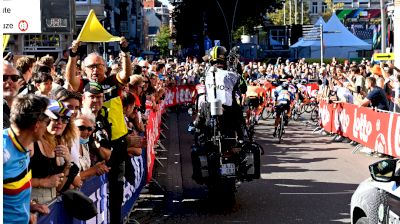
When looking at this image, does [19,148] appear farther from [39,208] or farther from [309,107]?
[309,107]

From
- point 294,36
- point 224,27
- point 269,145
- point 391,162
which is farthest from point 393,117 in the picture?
point 294,36

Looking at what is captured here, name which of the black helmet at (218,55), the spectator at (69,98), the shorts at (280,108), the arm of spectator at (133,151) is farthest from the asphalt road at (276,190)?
the spectator at (69,98)

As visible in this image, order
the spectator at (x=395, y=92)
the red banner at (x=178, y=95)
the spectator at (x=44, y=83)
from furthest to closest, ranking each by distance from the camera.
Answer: the red banner at (x=178, y=95), the spectator at (x=395, y=92), the spectator at (x=44, y=83)

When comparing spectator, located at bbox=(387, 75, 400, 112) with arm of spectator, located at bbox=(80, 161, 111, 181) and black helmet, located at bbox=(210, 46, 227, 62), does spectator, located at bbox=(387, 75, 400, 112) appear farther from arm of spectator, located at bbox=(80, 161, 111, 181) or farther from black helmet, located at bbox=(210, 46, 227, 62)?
arm of spectator, located at bbox=(80, 161, 111, 181)

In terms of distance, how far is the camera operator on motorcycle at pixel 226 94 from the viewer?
11781 mm

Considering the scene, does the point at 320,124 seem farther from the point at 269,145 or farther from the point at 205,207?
the point at 205,207

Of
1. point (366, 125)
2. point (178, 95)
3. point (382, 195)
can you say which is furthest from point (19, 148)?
point (178, 95)

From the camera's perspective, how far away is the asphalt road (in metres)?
10.8

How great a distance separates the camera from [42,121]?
5215mm

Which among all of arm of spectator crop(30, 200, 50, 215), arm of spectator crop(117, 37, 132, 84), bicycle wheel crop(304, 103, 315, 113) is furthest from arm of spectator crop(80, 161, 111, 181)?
bicycle wheel crop(304, 103, 315, 113)

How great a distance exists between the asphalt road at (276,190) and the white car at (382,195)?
146 inches

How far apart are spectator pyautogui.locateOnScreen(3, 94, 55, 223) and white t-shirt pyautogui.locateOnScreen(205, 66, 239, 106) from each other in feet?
21.7

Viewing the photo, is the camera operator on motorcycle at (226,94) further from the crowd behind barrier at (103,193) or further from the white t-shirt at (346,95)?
the white t-shirt at (346,95)

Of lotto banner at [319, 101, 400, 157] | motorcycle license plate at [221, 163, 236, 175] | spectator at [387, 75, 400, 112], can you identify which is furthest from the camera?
spectator at [387, 75, 400, 112]
